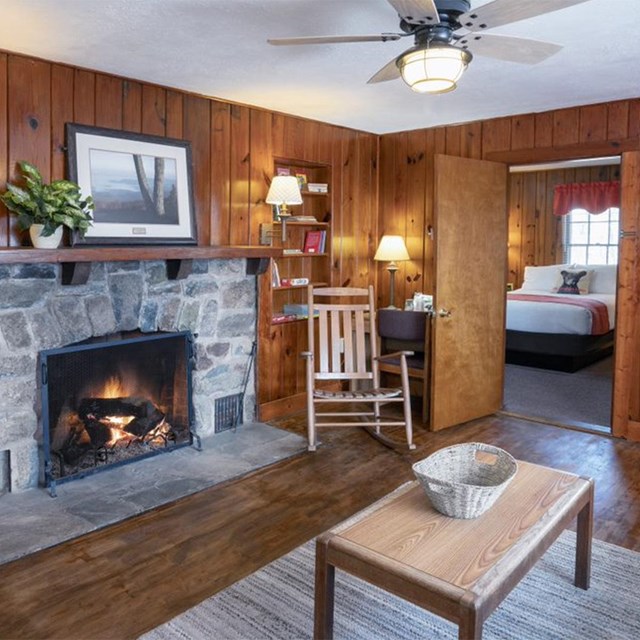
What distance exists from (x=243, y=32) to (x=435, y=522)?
223cm

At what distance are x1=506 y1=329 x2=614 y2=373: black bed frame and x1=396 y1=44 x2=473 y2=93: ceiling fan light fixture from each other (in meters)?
4.45

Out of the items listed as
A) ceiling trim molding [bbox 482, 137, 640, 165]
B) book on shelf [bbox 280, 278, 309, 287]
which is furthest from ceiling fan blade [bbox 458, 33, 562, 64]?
book on shelf [bbox 280, 278, 309, 287]

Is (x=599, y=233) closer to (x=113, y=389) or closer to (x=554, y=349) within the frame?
(x=554, y=349)

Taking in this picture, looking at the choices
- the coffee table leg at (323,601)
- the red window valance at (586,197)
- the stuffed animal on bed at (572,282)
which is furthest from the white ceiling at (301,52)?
the red window valance at (586,197)

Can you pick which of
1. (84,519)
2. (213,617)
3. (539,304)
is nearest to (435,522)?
(213,617)

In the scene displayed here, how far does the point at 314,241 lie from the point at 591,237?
5017mm

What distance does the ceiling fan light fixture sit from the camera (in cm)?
227

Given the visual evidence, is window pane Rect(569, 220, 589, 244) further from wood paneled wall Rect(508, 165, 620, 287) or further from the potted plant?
the potted plant

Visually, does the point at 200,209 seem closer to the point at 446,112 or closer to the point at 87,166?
the point at 87,166

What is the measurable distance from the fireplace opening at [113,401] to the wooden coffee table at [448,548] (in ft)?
6.16

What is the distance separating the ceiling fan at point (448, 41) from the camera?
6.89ft

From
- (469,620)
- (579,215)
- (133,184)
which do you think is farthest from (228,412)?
(579,215)

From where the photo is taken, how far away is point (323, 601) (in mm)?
1908

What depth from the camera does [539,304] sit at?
6434mm
